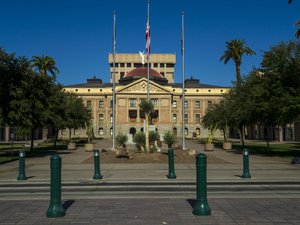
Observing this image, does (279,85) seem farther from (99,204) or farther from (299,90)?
(99,204)

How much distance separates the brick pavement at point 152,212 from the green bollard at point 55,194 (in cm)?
16

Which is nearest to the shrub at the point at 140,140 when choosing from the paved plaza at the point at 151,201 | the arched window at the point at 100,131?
the paved plaza at the point at 151,201

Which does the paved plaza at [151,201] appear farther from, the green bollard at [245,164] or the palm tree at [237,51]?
the palm tree at [237,51]

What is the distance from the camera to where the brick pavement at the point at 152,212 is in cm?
715

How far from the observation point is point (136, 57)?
130 metres

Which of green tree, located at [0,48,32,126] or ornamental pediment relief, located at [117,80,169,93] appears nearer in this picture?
green tree, located at [0,48,32,126]

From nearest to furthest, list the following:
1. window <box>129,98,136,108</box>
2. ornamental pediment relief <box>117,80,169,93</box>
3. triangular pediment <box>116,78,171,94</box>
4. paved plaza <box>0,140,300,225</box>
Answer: paved plaza <box>0,140,300,225</box> < triangular pediment <box>116,78,171,94</box> < ornamental pediment relief <box>117,80,169,93</box> < window <box>129,98,136,108</box>

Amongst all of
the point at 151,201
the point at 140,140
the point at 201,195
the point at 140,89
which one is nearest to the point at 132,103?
the point at 140,89

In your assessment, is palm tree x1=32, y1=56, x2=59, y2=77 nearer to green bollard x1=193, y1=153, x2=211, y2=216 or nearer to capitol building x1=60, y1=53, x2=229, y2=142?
capitol building x1=60, y1=53, x2=229, y2=142

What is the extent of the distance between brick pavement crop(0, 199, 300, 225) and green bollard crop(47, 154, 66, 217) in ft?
0.52

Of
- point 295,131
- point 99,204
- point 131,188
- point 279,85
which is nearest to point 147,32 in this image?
point 279,85

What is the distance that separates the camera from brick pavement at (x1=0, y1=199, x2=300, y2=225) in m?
7.15

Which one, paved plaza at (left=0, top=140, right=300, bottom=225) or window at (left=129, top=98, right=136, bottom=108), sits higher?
window at (left=129, top=98, right=136, bottom=108)

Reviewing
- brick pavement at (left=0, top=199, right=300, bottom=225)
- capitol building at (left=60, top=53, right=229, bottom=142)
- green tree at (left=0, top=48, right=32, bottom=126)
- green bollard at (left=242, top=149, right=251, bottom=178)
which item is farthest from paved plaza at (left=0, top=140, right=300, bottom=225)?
capitol building at (left=60, top=53, right=229, bottom=142)
